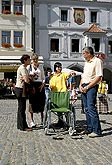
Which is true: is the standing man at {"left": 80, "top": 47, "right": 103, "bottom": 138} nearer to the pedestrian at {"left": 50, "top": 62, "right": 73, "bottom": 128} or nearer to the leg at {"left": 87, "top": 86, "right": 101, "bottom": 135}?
the leg at {"left": 87, "top": 86, "right": 101, "bottom": 135}

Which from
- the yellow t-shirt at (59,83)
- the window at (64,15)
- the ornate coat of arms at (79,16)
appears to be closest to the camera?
the yellow t-shirt at (59,83)

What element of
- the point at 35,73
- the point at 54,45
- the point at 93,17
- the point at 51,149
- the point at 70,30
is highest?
the point at 93,17

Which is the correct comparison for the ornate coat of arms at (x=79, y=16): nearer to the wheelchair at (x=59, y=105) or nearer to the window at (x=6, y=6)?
the window at (x=6, y=6)

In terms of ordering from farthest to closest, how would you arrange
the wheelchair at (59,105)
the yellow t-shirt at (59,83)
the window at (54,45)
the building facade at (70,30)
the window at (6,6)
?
1. the window at (54,45)
2. the building facade at (70,30)
3. the window at (6,6)
4. the yellow t-shirt at (59,83)
5. the wheelchair at (59,105)

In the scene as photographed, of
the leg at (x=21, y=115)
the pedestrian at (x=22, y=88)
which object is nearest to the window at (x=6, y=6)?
the pedestrian at (x=22, y=88)

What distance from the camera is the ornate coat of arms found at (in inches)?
1400

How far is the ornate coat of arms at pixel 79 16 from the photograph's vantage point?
117 ft

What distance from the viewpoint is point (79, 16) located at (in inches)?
1407

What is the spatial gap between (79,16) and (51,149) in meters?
30.5

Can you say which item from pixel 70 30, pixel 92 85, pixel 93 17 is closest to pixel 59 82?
pixel 92 85

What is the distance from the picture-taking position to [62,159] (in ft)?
18.3

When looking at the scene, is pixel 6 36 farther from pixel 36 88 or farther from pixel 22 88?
pixel 22 88

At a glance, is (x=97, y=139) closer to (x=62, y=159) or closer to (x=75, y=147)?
(x=75, y=147)

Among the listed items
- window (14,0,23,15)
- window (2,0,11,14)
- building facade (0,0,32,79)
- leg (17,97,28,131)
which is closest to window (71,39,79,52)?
building facade (0,0,32,79)
